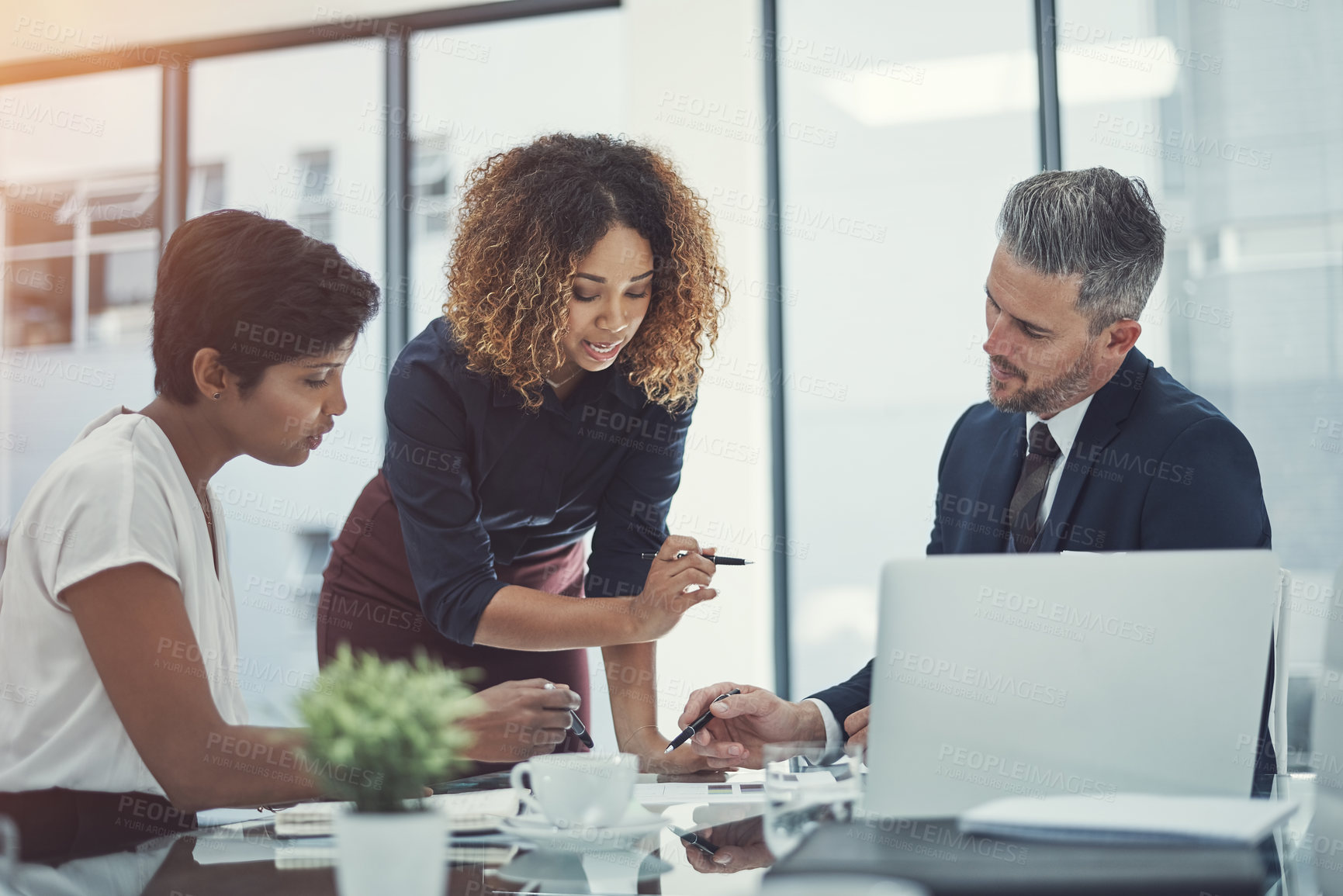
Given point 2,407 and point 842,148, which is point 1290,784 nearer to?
point 842,148

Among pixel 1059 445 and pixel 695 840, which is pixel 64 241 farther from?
pixel 695 840

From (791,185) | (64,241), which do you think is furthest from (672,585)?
(64,241)

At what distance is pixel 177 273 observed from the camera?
1460 millimetres

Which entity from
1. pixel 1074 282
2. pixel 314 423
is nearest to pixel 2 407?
pixel 314 423

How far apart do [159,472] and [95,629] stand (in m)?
0.23

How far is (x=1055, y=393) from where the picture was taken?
69.1 inches

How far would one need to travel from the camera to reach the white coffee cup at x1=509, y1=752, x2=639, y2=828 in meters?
1.08

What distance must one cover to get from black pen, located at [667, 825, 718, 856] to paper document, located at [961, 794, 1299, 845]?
306 millimetres

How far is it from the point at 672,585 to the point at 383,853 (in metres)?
1.05

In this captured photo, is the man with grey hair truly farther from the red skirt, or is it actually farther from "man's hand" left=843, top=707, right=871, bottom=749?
the red skirt

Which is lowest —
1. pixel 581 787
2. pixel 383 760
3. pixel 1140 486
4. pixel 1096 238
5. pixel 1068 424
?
pixel 581 787

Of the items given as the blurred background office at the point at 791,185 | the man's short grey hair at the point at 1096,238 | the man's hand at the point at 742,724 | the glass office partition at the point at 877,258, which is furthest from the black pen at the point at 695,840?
the glass office partition at the point at 877,258

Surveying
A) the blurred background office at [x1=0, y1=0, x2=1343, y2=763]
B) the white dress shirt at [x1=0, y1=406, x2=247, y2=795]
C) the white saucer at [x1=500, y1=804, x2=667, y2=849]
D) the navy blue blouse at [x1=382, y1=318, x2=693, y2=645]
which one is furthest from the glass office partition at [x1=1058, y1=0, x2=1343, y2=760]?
the white dress shirt at [x1=0, y1=406, x2=247, y2=795]

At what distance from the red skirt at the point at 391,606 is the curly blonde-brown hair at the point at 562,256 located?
0.42 m
